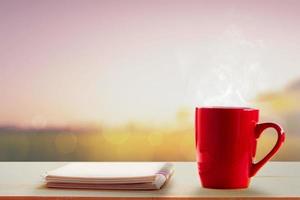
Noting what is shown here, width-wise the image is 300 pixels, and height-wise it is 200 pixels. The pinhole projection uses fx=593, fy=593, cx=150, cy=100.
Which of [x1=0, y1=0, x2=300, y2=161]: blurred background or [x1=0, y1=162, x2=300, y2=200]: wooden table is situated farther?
[x1=0, y1=0, x2=300, y2=161]: blurred background

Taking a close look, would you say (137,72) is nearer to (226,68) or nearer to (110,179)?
(226,68)

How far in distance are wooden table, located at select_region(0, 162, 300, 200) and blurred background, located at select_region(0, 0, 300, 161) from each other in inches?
20.0

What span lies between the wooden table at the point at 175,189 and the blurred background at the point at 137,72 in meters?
0.51

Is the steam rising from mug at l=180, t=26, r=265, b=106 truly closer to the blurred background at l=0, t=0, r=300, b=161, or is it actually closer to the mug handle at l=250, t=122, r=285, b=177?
the blurred background at l=0, t=0, r=300, b=161

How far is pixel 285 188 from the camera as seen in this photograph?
98cm

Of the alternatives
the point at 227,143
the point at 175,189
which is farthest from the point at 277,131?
the point at 175,189

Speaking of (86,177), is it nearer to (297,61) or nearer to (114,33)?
(114,33)

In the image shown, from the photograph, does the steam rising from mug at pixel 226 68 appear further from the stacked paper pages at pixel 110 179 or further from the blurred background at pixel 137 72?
the stacked paper pages at pixel 110 179

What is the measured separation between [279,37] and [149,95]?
41cm

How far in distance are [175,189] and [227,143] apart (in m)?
0.11

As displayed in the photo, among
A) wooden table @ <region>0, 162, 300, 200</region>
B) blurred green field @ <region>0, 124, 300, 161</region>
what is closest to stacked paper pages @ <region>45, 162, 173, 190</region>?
wooden table @ <region>0, 162, 300, 200</region>

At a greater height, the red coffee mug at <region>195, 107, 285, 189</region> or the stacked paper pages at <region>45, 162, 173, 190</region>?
the red coffee mug at <region>195, 107, 285, 189</region>

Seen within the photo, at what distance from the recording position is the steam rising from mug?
1682mm

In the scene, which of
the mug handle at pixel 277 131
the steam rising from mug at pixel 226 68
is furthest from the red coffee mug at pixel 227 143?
the steam rising from mug at pixel 226 68
